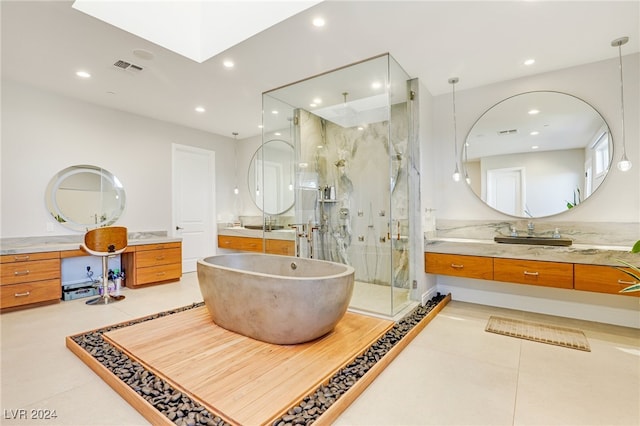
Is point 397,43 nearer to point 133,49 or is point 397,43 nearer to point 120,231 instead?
point 133,49

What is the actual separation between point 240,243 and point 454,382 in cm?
461

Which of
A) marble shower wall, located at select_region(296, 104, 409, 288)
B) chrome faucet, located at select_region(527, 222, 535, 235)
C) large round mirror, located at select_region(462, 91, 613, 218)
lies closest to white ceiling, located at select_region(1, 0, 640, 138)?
large round mirror, located at select_region(462, 91, 613, 218)

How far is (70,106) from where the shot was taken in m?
4.39

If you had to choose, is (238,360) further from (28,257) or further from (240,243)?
(240,243)

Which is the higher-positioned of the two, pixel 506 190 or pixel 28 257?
pixel 506 190

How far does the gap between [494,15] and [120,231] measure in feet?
16.3

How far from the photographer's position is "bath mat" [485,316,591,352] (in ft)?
8.97

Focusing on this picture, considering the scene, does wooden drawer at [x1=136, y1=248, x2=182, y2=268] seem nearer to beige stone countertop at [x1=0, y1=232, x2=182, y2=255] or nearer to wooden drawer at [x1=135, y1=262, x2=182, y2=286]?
wooden drawer at [x1=135, y1=262, x2=182, y2=286]

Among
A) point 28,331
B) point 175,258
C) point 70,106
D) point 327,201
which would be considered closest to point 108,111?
point 70,106

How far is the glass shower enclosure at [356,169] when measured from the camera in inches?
142

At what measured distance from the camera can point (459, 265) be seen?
11.7 feet

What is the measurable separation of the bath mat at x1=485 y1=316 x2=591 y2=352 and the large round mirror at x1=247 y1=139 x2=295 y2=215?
3056 mm

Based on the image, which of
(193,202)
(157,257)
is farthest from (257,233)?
(157,257)

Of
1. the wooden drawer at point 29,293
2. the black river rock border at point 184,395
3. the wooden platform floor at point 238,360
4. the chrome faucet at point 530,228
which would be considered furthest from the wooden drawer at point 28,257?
the chrome faucet at point 530,228
